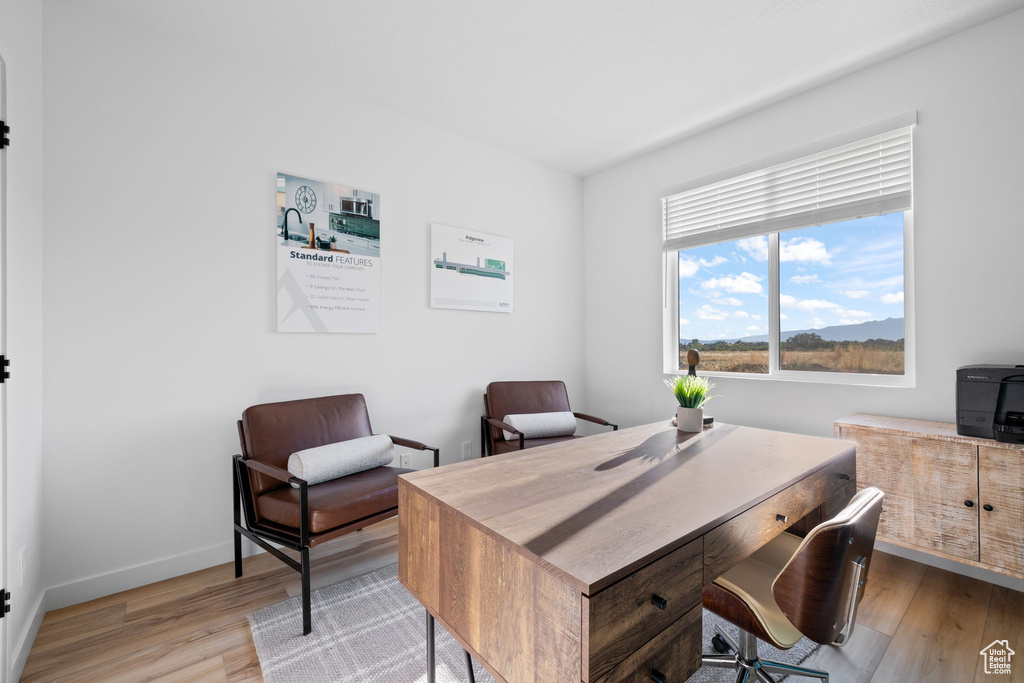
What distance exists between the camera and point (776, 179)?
10.4ft

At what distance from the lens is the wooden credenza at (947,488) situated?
1970mm

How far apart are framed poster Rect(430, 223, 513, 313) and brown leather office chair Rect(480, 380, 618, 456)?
2.28 ft

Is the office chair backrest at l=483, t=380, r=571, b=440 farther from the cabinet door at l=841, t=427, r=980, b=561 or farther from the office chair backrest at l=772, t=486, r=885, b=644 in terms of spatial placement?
the office chair backrest at l=772, t=486, r=885, b=644

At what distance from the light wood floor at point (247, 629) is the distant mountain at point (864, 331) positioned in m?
1.30

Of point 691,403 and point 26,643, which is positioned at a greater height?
point 691,403

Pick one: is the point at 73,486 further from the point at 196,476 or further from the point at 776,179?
the point at 776,179

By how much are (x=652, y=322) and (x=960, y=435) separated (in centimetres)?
206

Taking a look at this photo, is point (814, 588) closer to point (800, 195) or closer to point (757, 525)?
point (757, 525)

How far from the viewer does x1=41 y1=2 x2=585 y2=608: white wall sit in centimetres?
213

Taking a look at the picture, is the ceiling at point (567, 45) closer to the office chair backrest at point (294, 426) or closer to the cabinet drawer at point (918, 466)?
the office chair backrest at point (294, 426)

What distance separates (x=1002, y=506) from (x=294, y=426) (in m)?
3.44

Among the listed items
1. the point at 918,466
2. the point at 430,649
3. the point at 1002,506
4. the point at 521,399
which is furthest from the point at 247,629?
the point at 1002,506

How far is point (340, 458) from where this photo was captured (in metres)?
2.40

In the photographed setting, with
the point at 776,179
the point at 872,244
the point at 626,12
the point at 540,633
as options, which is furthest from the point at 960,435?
the point at 626,12
